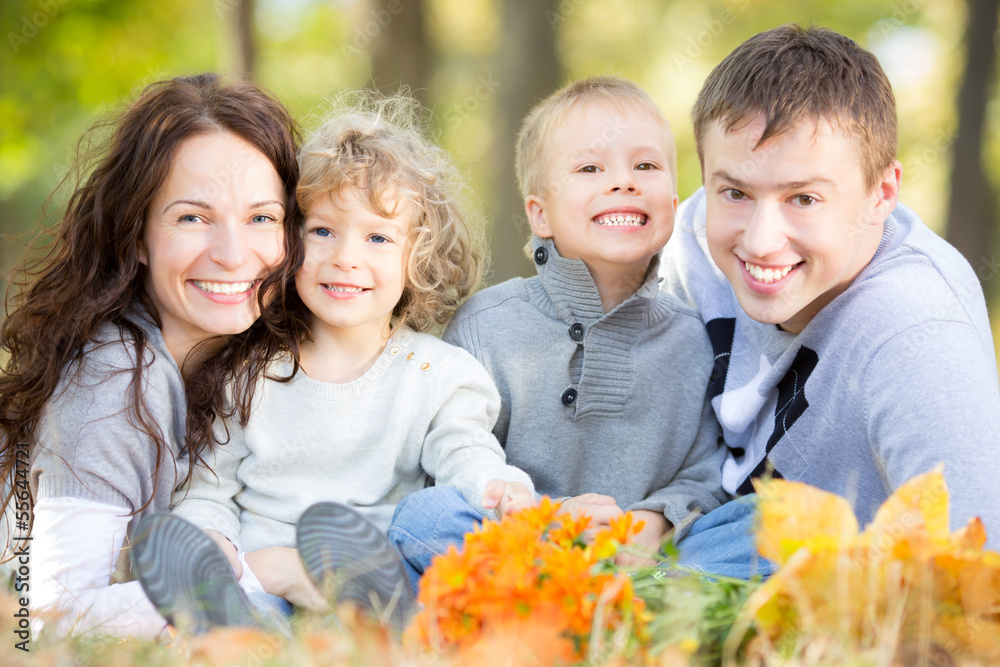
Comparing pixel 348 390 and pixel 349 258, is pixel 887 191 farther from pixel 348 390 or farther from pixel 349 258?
pixel 348 390

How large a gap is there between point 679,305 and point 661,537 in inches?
31.9

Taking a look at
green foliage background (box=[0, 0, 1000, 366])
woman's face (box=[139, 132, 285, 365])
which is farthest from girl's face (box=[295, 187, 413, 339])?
green foliage background (box=[0, 0, 1000, 366])

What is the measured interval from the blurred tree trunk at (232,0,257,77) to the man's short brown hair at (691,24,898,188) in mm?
6407

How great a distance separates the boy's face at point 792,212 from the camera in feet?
7.15

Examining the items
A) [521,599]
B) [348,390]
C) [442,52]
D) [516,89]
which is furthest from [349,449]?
[442,52]

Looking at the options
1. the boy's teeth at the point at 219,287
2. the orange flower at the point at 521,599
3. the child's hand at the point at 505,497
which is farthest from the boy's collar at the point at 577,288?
the orange flower at the point at 521,599

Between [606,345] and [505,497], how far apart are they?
774 millimetres

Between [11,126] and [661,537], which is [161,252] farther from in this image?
[11,126]

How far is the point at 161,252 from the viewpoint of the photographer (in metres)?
2.37

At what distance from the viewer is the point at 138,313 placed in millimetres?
2469

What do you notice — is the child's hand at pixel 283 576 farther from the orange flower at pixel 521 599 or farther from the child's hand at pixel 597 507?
the orange flower at pixel 521 599

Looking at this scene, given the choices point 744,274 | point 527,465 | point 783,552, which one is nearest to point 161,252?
point 527,465

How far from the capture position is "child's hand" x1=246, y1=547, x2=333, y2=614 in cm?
231

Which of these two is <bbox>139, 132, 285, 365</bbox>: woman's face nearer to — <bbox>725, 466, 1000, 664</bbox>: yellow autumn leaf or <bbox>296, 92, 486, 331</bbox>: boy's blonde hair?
<bbox>296, 92, 486, 331</bbox>: boy's blonde hair
